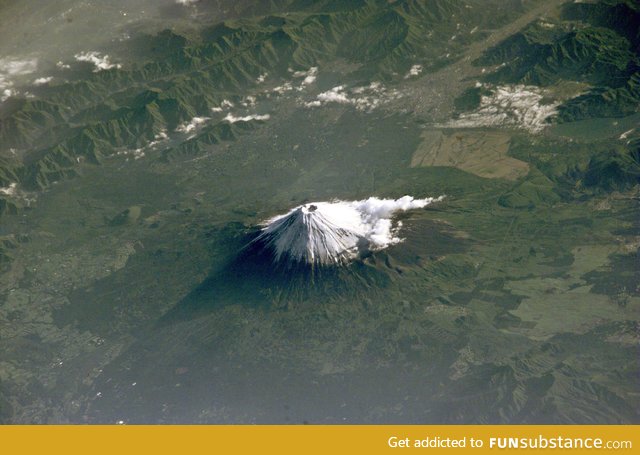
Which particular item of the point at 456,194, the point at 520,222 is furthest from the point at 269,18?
the point at 520,222

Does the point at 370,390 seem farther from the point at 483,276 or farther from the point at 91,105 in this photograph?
the point at 91,105

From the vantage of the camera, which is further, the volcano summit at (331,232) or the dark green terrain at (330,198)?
the volcano summit at (331,232)

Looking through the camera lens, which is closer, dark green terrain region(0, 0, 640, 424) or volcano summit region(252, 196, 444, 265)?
dark green terrain region(0, 0, 640, 424)

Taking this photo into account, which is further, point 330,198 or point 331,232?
point 330,198

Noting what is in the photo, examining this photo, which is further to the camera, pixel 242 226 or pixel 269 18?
pixel 269 18
